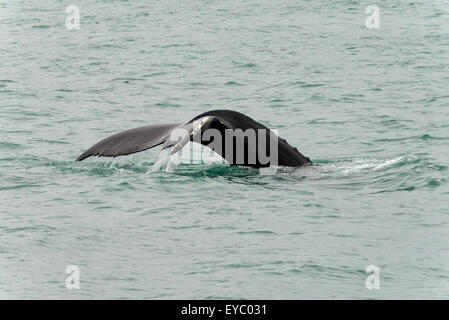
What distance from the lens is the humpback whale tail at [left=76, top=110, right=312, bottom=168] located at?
9.90 meters

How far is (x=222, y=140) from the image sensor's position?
10008 mm

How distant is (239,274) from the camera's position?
301 inches

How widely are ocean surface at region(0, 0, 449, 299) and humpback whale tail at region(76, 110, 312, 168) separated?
267 mm

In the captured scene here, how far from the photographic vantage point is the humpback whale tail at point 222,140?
990 cm

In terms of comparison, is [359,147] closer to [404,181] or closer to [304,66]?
[404,181]

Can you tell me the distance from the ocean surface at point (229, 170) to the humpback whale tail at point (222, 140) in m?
0.27
